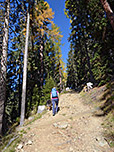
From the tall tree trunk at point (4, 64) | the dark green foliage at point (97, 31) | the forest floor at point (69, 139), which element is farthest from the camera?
the dark green foliage at point (97, 31)

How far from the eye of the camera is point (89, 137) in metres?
3.72

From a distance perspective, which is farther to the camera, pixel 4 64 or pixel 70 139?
pixel 4 64

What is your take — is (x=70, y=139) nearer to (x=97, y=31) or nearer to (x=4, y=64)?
(x=4, y=64)

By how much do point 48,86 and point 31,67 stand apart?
7.22m

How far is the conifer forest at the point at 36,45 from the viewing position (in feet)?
26.0

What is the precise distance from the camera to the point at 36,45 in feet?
57.6

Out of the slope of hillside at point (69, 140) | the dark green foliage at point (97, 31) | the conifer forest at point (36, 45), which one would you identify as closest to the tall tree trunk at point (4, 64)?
the conifer forest at point (36, 45)

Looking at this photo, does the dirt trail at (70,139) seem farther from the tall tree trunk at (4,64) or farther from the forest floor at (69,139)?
the tall tree trunk at (4,64)

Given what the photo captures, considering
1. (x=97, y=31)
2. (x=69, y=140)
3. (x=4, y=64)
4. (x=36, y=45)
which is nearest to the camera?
(x=69, y=140)

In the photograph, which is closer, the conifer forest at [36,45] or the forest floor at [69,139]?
the forest floor at [69,139]

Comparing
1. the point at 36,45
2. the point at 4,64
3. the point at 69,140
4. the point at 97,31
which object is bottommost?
the point at 69,140

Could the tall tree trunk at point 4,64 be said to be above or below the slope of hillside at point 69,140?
above

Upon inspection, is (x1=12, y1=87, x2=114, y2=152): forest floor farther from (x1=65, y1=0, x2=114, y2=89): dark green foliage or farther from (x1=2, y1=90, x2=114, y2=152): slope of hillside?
(x1=65, y1=0, x2=114, y2=89): dark green foliage

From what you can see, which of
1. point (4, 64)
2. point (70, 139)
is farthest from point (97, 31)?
point (70, 139)
